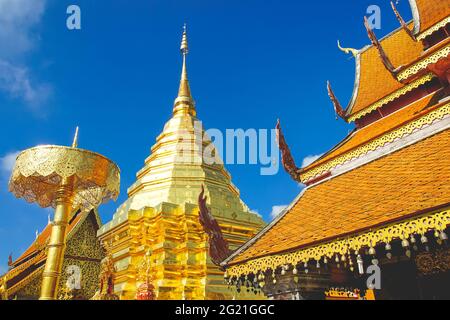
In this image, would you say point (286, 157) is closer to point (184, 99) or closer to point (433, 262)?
point (433, 262)

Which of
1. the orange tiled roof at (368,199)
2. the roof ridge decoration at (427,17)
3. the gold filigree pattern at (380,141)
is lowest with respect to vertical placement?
the orange tiled roof at (368,199)

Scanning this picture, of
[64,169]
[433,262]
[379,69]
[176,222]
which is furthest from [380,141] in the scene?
[176,222]

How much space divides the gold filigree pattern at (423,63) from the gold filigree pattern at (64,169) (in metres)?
5.23

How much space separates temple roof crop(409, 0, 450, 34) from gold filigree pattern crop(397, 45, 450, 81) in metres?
0.62

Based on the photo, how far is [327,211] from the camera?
568 cm

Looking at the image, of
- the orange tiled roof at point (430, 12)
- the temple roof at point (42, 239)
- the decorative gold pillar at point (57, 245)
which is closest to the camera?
the decorative gold pillar at point (57, 245)

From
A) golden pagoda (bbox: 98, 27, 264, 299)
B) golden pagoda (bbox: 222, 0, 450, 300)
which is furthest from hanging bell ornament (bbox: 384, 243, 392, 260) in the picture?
golden pagoda (bbox: 98, 27, 264, 299)

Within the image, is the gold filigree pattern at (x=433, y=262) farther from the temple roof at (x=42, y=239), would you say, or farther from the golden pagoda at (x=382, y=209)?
the temple roof at (x=42, y=239)

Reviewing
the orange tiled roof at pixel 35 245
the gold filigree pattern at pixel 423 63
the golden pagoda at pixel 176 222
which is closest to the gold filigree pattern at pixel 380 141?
the gold filigree pattern at pixel 423 63

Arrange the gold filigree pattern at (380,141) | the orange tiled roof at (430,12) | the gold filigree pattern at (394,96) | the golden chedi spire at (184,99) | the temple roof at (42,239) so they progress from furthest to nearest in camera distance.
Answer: the golden chedi spire at (184,99) < the temple roof at (42,239) < the gold filigree pattern at (394,96) < the orange tiled roof at (430,12) < the gold filigree pattern at (380,141)

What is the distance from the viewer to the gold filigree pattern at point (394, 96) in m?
7.18

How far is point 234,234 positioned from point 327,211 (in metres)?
7.86

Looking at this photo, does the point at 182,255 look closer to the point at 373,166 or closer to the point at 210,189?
the point at 210,189
